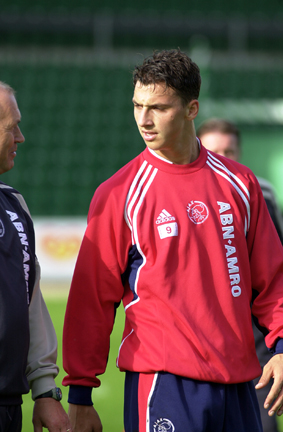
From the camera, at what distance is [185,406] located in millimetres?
1723

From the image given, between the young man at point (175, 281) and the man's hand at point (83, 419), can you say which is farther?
the man's hand at point (83, 419)

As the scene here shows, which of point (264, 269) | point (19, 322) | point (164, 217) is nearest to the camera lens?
point (19, 322)

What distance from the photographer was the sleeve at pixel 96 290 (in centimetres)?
189

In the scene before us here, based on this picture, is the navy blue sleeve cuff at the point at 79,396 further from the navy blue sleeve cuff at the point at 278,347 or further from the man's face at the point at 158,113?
the man's face at the point at 158,113

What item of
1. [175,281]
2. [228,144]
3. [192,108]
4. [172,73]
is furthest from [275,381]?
[228,144]

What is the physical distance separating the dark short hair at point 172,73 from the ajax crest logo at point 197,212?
1.13 feet

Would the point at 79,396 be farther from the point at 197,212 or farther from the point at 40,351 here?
the point at 197,212

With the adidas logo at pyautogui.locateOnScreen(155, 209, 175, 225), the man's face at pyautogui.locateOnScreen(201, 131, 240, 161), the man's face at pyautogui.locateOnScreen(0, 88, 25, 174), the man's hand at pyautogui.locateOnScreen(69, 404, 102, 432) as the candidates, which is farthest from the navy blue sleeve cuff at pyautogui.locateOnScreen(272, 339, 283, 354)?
the man's face at pyautogui.locateOnScreen(201, 131, 240, 161)

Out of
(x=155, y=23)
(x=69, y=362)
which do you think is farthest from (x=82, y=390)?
(x=155, y=23)

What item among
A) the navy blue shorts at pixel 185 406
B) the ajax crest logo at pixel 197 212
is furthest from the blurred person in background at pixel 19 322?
the ajax crest logo at pixel 197 212

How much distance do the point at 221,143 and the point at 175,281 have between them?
4.19 feet

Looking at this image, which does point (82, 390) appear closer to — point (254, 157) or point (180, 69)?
point (180, 69)

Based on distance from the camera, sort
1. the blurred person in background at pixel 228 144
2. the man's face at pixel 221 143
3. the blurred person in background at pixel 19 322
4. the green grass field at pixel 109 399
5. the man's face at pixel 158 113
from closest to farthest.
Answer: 1. the blurred person in background at pixel 19 322
2. the man's face at pixel 158 113
3. the blurred person in background at pixel 228 144
4. the man's face at pixel 221 143
5. the green grass field at pixel 109 399

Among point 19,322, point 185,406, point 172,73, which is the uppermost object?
point 172,73
